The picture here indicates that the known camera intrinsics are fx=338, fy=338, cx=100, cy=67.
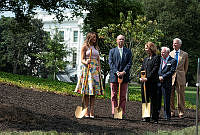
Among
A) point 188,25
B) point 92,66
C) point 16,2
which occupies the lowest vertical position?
point 92,66

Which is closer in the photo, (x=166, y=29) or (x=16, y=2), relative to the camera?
(x=16, y=2)

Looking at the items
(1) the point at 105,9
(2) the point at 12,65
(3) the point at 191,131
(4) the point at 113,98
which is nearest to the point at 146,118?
(4) the point at 113,98

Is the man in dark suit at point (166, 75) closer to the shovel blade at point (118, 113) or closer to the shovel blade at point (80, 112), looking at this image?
the shovel blade at point (118, 113)

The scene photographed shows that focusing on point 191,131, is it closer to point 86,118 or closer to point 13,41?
point 86,118

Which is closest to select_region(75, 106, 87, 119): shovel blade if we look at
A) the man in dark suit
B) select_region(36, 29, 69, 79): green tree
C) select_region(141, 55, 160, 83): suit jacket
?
select_region(141, 55, 160, 83): suit jacket

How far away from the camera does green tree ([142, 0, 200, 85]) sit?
3936 centimetres

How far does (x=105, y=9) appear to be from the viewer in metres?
14.0

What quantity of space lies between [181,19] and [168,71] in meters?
33.0

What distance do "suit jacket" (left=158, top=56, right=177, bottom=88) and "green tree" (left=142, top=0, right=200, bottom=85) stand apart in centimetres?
2978

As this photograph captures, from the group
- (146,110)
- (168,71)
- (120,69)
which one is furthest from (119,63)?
(168,71)

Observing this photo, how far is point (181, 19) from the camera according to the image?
133 ft

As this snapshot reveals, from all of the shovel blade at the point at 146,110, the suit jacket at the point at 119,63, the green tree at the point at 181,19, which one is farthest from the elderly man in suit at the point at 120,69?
the green tree at the point at 181,19

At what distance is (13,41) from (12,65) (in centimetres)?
359

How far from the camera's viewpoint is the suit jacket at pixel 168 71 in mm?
8844
